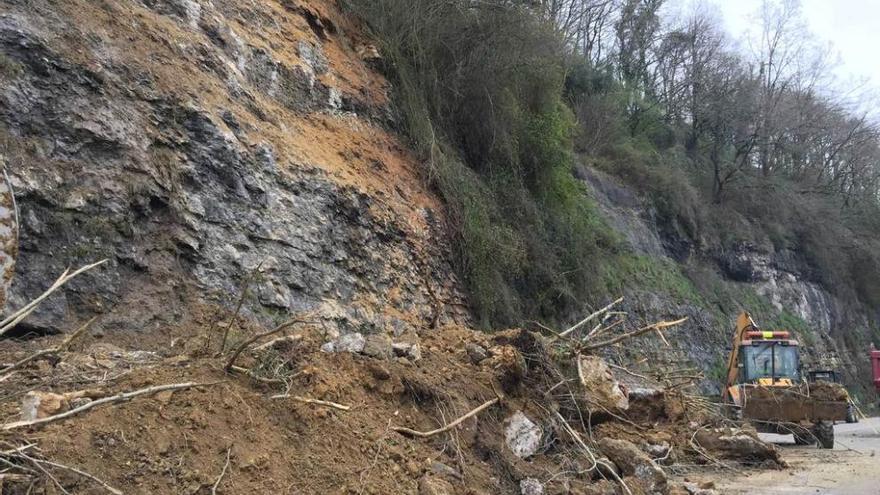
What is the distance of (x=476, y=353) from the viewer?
660 centimetres

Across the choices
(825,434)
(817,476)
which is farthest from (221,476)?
(825,434)

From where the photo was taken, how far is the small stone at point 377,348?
575 cm

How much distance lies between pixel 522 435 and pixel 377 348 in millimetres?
1493

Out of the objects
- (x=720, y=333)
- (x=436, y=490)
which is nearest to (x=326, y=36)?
(x=436, y=490)

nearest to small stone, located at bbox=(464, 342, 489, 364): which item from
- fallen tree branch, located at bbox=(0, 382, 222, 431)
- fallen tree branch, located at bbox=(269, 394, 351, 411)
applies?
fallen tree branch, located at bbox=(269, 394, 351, 411)

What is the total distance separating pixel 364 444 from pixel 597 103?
2473cm

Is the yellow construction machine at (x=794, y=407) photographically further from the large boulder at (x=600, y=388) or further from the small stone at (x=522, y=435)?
the small stone at (x=522, y=435)

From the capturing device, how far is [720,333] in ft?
81.9

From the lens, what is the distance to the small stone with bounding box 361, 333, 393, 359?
5.75 m

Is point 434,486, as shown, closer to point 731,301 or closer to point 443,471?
point 443,471

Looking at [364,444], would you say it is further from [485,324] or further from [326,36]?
[326,36]

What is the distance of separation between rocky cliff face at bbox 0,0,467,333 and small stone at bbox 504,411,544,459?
3091mm

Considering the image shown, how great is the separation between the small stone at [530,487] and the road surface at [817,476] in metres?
2.61

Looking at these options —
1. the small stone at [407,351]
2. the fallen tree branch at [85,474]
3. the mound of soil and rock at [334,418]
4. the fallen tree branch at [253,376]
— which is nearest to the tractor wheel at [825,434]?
the mound of soil and rock at [334,418]
